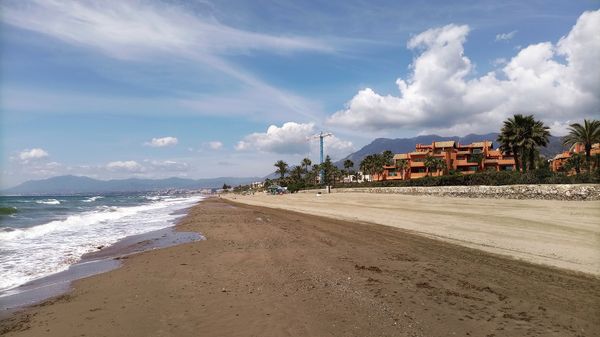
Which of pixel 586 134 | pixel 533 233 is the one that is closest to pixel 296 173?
pixel 586 134

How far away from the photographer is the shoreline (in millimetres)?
8055

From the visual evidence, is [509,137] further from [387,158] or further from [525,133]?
[387,158]

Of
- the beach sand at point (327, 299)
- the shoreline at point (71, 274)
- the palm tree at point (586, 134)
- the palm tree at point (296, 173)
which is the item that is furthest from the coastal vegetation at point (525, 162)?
→ the palm tree at point (296, 173)

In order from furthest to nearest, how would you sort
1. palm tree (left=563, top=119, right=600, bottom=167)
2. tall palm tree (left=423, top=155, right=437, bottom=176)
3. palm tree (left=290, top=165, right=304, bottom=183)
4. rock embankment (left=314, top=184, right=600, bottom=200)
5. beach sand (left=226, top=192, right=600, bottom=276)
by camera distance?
1. palm tree (left=290, top=165, right=304, bottom=183)
2. tall palm tree (left=423, top=155, right=437, bottom=176)
3. palm tree (left=563, top=119, right=600, bottom=167)
4. rock embankment (left=314, top=184, right=600, bottom=200)
5. beach sand (left=226, top=192, right=600, bottom=276)

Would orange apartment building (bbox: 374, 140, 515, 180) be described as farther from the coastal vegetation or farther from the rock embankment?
the rock embankment

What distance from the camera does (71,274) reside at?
10.7 metres

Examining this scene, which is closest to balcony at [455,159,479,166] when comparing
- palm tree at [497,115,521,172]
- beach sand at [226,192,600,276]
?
palm tree at [497,115,521,172]

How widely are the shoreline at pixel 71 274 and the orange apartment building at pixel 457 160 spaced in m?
75.8

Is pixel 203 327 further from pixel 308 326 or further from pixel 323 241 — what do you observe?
pixel 323 241

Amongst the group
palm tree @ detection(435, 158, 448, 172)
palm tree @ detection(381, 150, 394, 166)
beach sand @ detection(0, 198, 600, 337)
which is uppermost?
palm tree @ detection(381, 150, 394, 166)

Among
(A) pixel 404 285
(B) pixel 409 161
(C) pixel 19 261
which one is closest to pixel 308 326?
(A) pixel 404 285

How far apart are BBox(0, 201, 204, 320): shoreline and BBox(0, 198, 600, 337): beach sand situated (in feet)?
1.63

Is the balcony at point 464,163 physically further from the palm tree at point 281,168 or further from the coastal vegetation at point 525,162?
the palm tree at point 281,168

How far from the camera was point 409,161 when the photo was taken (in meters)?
91.6
